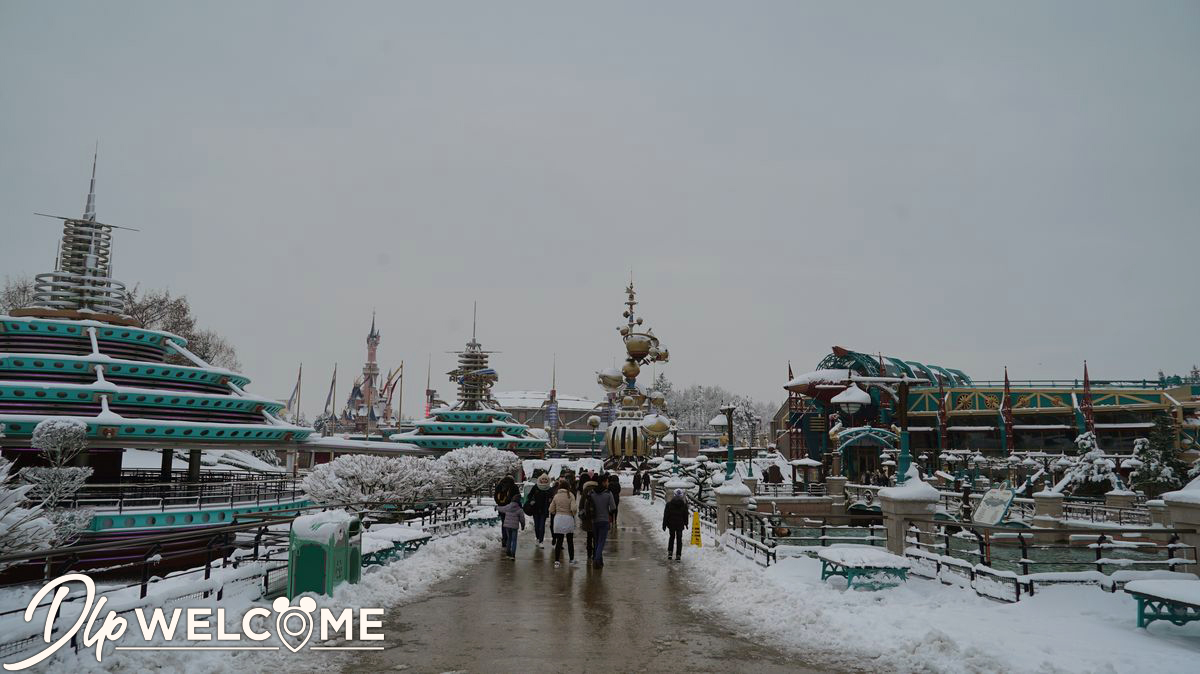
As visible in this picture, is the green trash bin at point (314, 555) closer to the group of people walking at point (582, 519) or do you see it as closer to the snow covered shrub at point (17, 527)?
the snow covered shrub at point (17, 527)

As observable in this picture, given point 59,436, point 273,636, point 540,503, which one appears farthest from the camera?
point 59,436

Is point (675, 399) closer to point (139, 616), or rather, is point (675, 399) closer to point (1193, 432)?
point (1193, 432)

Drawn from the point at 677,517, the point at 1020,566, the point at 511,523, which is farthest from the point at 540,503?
the point at 1020,566

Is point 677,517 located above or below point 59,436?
below

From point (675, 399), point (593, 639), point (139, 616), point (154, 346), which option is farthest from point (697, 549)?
point (675, 399)

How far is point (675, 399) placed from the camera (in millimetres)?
163750

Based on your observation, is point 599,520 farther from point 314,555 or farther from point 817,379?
point 817,379

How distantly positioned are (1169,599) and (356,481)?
801 inches

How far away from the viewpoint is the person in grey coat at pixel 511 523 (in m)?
16.9

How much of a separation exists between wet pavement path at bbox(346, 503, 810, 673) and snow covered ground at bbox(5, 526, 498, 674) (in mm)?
333

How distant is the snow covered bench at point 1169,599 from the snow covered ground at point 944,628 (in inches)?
7.5

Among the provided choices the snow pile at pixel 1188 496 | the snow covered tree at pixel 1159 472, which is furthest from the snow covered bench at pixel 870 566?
the snow covered tree at pixel 1159 472

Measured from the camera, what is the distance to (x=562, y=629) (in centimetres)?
968

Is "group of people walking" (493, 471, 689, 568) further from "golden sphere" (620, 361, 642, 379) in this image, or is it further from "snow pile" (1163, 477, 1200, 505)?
"golden sphere" (620, 361, 642, 379)
